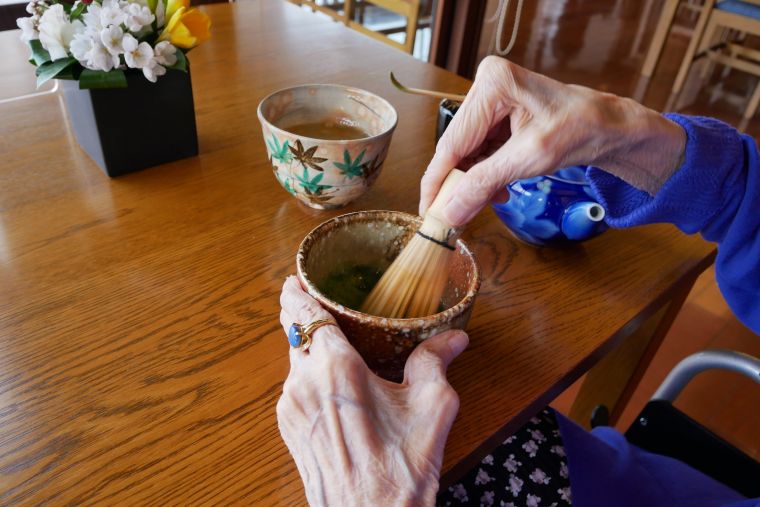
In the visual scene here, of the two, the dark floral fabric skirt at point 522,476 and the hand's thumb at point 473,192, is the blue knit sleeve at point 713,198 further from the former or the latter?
the dark floral fabric skirt at point 522,476

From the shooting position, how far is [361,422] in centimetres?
40

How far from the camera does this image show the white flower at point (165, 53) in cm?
65

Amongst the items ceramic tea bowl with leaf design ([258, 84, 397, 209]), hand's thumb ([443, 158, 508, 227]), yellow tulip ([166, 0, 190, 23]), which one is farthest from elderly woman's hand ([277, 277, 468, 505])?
yellow tulip ([166, 0, 190, 23])

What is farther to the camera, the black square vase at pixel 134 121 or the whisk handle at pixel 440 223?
the black square vase at pixel 134 121

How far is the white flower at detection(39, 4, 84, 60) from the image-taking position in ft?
2.02

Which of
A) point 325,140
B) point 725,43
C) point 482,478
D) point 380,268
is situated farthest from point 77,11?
point 725,43

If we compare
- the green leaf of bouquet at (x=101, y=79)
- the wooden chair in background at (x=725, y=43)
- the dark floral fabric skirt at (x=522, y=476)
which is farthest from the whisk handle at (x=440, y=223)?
the wooden chair in background at (x=725, y=43)

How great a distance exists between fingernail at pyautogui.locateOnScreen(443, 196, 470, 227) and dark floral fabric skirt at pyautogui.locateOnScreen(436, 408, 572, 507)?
0.31m

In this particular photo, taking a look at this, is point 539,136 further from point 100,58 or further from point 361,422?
point 100,58

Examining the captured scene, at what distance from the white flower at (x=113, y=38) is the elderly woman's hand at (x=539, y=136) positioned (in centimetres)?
37

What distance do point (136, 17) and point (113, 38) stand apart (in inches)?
1.3

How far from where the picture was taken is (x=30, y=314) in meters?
0.52

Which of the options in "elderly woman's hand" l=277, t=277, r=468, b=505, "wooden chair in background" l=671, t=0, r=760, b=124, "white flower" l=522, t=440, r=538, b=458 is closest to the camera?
"elderly woman's hand" l=277, t=277, r=468, b=505

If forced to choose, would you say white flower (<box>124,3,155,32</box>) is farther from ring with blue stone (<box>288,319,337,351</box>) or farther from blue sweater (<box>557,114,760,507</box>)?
blue sweater (<box>557,114,760,507</box>)
